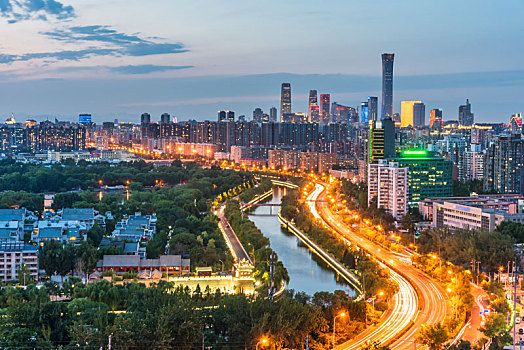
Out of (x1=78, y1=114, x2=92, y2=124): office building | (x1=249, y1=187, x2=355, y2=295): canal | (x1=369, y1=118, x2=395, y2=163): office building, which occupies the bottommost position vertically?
(x1=249, y1=187, x2=355, y2=295): canal

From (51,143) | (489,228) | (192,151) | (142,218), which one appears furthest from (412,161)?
(51,143)

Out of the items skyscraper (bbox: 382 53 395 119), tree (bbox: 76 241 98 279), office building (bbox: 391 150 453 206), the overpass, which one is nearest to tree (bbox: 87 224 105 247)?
tree (bbox: 76 241 98 279)

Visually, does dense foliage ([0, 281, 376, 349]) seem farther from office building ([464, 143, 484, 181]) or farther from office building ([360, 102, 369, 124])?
office building ([360, 102, 369, 124])

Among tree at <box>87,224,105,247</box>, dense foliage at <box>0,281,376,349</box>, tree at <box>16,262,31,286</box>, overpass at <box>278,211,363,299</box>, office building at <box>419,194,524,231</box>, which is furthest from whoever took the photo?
office building at <box>419,194,524,231</box>

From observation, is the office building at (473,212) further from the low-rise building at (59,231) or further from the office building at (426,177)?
the low-rise building at (59,231)

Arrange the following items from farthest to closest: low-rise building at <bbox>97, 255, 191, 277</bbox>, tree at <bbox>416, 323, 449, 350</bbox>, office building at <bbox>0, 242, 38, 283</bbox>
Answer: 1. low-rise building at <bbox>97, 255, 191, 277</bbox>
2. office building at <bbox>0, 242, 38, 283</bbox>
3. tree at <bbox>416, 323, 449, 350</bbox>

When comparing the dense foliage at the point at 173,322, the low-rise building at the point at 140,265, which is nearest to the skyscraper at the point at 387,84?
the low-rise building at the point at 140,265
